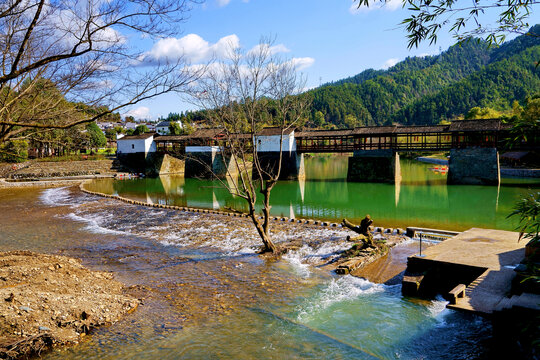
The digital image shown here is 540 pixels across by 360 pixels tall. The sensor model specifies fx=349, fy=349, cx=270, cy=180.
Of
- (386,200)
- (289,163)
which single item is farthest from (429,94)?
(386,200)

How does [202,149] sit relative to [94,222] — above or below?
above

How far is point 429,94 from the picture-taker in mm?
118188

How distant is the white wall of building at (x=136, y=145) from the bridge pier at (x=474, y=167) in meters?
32.0

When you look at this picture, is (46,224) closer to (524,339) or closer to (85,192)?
(85,192)

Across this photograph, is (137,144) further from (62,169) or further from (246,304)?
(246,304)

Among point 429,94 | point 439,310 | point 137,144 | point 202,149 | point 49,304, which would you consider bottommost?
point 439,310

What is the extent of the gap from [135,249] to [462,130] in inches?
1004

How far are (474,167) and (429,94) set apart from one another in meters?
104

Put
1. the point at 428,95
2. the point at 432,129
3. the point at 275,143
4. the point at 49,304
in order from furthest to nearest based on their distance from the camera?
1. the point at 428,95
2. the point at 275,143
3. the point at 432,129
4. the point at 49,304

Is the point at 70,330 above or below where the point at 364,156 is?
below

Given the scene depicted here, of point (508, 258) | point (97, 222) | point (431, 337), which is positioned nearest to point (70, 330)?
point (431, 337)

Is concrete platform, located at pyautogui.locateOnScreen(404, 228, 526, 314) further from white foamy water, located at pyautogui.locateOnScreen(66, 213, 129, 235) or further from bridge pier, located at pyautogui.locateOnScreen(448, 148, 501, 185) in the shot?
bridge pier, located at pyautogui.locateOnScreen(448, 148, 501, 185)

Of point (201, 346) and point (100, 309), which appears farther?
point (100, 309)

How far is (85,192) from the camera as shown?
2406 centimetres
